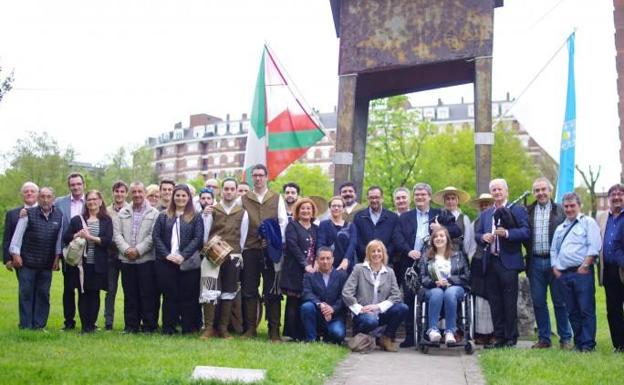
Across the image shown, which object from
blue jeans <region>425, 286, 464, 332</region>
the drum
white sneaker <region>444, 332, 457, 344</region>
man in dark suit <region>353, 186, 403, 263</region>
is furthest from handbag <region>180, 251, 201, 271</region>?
white sneaker <region>444, 332, 457, 344</region>

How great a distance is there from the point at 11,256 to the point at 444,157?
42021mm

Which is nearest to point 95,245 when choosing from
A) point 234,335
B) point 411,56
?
point 234,335

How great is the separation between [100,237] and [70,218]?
0.79 metres

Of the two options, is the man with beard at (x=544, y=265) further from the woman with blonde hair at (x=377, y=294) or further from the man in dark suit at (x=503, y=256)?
the woman with blonde hair at (x=377, y=294)

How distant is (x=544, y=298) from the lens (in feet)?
31.9

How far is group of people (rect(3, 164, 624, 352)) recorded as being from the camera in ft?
30.9

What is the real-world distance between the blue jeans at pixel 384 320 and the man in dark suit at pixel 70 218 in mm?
3784

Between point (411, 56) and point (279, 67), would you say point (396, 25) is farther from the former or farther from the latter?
point (279, 67)

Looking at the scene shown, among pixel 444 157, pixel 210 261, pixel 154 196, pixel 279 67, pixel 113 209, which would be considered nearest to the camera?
pixel 210 261

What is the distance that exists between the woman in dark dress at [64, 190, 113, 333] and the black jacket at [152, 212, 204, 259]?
720 millimetres

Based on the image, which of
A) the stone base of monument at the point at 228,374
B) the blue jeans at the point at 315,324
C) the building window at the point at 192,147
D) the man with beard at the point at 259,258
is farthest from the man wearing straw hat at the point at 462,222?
the building window at the point at 192,147

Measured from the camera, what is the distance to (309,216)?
10.1m

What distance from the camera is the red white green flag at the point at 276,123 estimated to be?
1387 cm

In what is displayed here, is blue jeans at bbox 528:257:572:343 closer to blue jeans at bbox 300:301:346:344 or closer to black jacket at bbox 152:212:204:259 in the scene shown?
blue jeans at bbox 300:301:346:344
